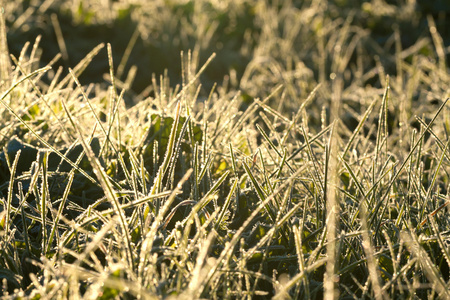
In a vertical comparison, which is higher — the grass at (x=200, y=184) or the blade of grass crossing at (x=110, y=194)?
the blade of grass crossing at (x=110, y=194)

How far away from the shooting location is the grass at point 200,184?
91cm

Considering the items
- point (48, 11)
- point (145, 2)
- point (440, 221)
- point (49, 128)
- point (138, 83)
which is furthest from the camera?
point (145, 2)

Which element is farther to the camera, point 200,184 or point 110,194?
point 200,184

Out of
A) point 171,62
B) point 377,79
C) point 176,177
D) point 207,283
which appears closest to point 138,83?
point 171,62

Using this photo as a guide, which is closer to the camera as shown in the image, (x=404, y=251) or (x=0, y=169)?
(x=404, y=251)

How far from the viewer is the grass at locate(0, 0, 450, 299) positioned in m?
0.91

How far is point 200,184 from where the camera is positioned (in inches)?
51.6

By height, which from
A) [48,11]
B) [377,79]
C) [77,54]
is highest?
[48,11]

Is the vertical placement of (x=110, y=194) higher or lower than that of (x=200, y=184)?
higher

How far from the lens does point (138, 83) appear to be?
3174 mm

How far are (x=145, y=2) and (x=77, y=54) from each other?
102 centimetres

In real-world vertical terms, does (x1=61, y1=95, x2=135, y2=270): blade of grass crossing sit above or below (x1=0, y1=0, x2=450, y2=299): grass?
above

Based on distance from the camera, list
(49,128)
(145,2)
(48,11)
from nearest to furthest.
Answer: (49,128) → (48,11) → (145,2)

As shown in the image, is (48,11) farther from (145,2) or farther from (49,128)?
(49,128)
